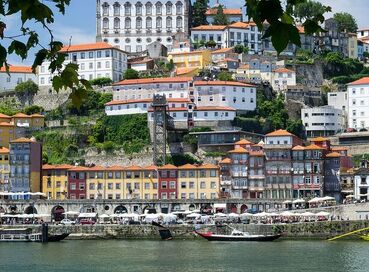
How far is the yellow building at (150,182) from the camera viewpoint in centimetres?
6694

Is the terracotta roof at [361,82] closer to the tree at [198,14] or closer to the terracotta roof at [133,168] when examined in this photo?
the tree at [198,14]

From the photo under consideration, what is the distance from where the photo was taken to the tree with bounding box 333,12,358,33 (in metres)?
111

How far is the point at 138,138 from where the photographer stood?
73938 millimetres

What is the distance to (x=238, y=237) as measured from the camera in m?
54.2

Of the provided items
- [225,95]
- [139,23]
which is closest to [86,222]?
[225,95]

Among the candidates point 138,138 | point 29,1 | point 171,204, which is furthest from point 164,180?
point 29,1

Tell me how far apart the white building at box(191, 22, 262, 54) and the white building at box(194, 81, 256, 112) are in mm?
16857

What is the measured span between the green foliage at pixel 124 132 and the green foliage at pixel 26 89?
11593 mm

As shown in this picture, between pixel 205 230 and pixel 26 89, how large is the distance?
35712mm

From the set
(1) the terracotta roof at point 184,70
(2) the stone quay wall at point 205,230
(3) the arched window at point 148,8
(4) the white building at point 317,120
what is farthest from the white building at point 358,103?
(2) the stone quay wall at point 205,230

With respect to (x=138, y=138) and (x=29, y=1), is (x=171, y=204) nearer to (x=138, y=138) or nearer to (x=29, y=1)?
(x=138, y=138)

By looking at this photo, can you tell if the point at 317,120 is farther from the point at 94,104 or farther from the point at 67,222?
the point at 67,222

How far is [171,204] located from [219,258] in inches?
873

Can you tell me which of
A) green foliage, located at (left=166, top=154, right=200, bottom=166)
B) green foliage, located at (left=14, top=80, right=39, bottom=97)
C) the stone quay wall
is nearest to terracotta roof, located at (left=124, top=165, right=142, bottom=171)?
green foliage, located at (left=166, top=154, right=200, bottom=166)
